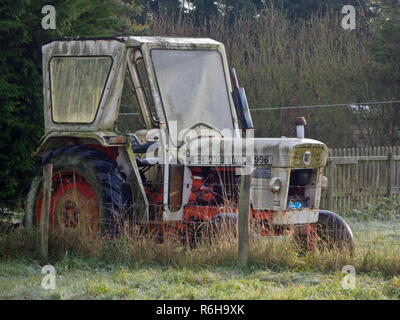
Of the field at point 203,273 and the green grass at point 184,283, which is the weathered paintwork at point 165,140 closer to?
the field at point 203,273

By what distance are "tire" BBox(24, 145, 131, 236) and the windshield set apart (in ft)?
3.18

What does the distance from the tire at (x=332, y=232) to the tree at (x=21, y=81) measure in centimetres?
431

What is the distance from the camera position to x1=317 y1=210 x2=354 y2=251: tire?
8477mm

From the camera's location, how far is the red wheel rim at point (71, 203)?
8.67 m

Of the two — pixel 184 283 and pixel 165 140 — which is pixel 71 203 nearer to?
pixel 165 140

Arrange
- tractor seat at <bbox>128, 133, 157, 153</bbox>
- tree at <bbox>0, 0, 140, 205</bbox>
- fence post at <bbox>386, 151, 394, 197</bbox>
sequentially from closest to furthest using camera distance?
tractor seat at <bbox>128, 133, 157, 153</bbox>, tree at <bbox>0, 0, 140, 205</bbox>, fence post at <bbox>386, 151, 394, 197</bbox>

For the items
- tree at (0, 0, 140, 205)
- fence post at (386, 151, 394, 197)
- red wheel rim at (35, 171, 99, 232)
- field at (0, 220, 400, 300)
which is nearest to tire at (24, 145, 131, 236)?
red wheel rim at (35, 171, 99, 232)

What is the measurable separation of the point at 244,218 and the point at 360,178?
8230 millimetres

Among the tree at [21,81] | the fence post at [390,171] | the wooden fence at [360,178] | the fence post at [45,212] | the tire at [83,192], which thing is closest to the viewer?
the fence post at [45,212]

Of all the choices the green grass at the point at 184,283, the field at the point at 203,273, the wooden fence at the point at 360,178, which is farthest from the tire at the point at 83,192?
the wooden fence at the point at 360,178

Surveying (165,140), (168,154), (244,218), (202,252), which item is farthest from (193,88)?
→ (202,252)

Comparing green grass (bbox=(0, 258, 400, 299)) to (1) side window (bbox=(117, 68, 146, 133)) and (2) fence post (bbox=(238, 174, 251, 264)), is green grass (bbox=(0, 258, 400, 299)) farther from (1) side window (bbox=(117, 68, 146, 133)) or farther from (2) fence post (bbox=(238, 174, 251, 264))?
(1) side window (bbox=(117, 68, 146, 133))

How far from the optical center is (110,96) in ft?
29.3

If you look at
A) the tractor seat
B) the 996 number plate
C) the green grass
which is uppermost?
the tractor seat
